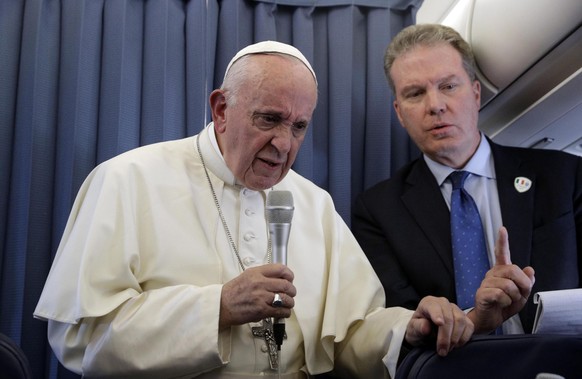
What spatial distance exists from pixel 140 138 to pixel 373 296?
127cm

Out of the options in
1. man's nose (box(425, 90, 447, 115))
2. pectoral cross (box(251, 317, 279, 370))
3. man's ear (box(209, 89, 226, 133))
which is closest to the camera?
pectoral cross (box(251, 317, 279, 370))

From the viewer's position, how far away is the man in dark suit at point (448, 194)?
267 centimetres

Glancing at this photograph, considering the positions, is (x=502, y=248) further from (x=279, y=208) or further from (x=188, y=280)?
(x=188, y=280)

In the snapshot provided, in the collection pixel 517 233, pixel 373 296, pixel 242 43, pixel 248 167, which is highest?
pixel 242 43

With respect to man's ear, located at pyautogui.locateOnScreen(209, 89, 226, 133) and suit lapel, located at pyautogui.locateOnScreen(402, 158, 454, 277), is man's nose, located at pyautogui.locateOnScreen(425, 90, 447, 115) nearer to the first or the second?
suit lapel, located at pyautogui.locateOnScreen(402, 158, 454, 277)

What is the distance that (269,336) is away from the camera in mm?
2236

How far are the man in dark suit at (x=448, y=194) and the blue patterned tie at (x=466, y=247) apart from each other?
0.13 ft

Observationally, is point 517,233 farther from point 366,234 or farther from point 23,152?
point 23,152

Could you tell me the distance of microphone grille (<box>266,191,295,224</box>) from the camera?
6.04 ft

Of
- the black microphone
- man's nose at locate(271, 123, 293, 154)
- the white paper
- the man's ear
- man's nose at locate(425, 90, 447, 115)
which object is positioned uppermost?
man's nose at locate(425, 90, 447, 115)

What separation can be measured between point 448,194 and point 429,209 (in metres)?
0.14

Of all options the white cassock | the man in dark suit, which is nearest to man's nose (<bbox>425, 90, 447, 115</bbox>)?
the man in dark suit

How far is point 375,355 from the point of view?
2316 millimetres

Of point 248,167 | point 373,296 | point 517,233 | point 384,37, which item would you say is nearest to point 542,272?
point 517,233
